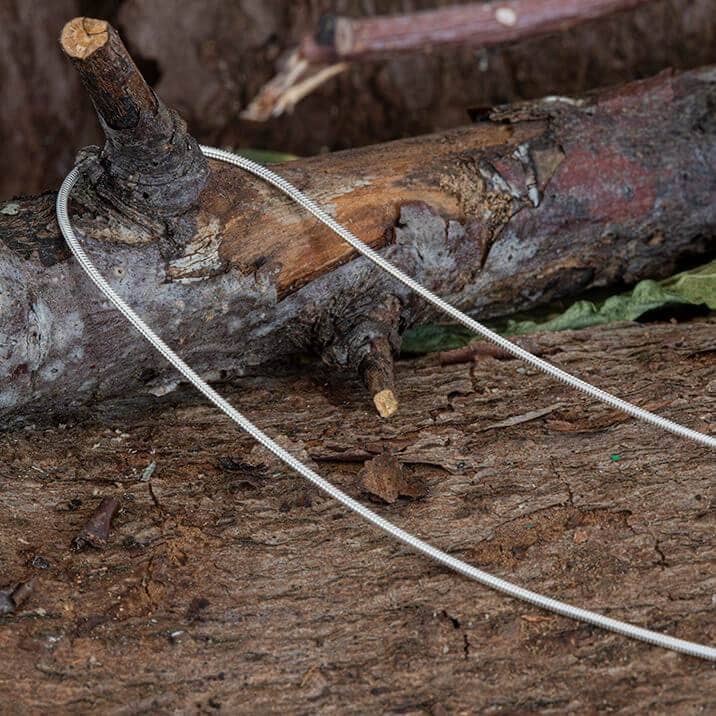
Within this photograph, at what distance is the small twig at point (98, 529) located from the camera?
74.6 inches

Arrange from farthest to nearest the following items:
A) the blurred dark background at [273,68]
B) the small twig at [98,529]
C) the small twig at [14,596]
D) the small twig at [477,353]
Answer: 1. the blurred dark background at [273,68]
2. the small twig at [477,353]
3. the small twig at [98,529]
4. the small twig at [14,596]

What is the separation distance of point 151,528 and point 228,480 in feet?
0.64

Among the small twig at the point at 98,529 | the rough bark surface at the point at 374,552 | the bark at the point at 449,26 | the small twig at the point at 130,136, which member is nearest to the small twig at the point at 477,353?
the rough bark surface at the point at 374,552

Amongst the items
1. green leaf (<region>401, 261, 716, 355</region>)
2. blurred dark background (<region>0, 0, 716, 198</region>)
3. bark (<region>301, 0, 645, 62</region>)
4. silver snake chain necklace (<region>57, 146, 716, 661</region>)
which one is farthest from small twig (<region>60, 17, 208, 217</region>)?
blurred dark background (<region>0, 0, 716, 198</region>)

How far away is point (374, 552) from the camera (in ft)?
6.22

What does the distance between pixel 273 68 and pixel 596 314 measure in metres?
2.06

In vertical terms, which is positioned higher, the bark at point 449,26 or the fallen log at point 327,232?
the bark at point 449,26

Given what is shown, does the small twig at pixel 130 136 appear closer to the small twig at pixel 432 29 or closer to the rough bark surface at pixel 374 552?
the rough bark surface at pixel 374 552

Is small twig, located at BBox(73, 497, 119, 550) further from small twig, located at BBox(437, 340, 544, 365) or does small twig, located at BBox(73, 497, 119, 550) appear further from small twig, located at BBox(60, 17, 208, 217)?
small twig, located at BBox(437, 340, 544, 365)

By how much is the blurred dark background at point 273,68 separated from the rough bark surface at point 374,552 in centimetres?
202

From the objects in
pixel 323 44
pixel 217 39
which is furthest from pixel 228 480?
pixel 217 39

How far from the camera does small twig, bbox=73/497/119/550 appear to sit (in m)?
1.89

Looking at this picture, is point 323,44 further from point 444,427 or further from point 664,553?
point 664,553

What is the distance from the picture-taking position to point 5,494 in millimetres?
1984
